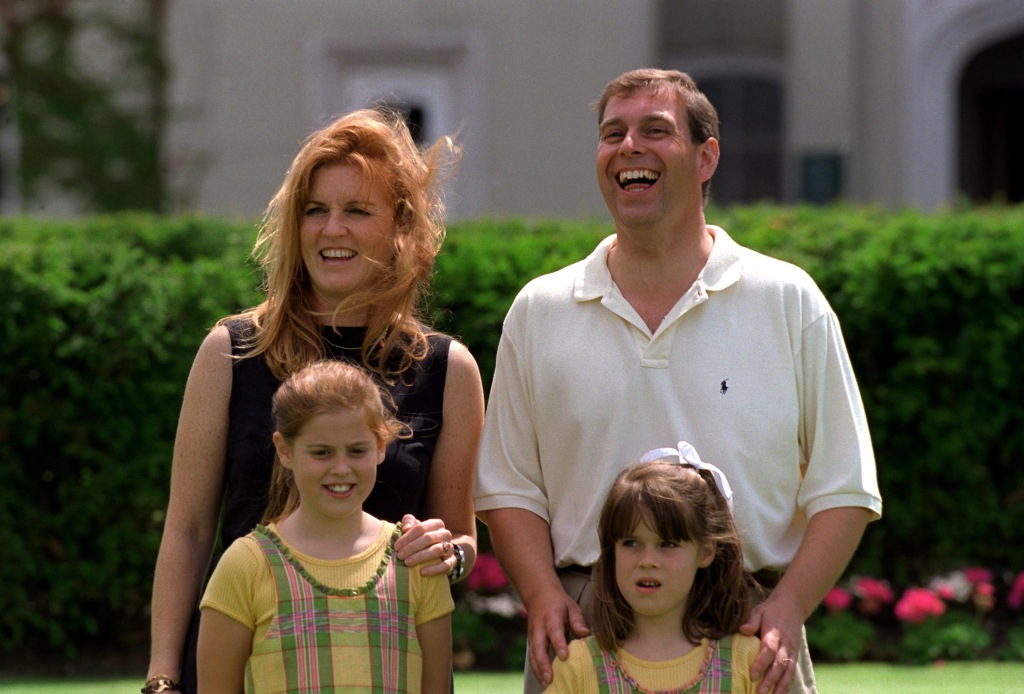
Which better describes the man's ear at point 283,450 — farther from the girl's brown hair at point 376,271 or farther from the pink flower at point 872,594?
the pink flower at point 872,594

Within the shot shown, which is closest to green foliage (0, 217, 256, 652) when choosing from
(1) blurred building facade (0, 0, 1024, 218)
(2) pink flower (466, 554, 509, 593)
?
(2) pink flower (466, 554, 509, 593)

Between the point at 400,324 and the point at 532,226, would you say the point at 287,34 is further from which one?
the point at 400,324

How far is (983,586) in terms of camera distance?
631cm

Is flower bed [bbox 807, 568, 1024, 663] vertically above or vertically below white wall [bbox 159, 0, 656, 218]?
below

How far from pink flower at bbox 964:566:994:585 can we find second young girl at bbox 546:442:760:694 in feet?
11.9

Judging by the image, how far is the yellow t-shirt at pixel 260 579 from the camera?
2.91 m

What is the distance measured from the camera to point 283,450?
301 cm

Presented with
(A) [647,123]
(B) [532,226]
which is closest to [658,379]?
(A) [647,123]

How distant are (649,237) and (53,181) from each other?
10.8 metres

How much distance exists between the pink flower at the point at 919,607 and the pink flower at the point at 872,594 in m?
0.10

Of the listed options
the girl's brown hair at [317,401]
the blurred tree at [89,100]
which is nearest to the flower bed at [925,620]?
the girl's brown hair at [317,401]

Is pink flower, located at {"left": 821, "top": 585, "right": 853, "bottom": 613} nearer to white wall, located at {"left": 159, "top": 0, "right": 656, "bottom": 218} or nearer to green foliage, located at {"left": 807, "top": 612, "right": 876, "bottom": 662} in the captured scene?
green foliage, located at {"left": 807, "top": 612, "right": 876, "bottom": 662}

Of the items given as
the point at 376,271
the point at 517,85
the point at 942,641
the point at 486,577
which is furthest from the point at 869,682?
the point at 517,85

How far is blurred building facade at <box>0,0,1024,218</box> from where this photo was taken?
12375mm
